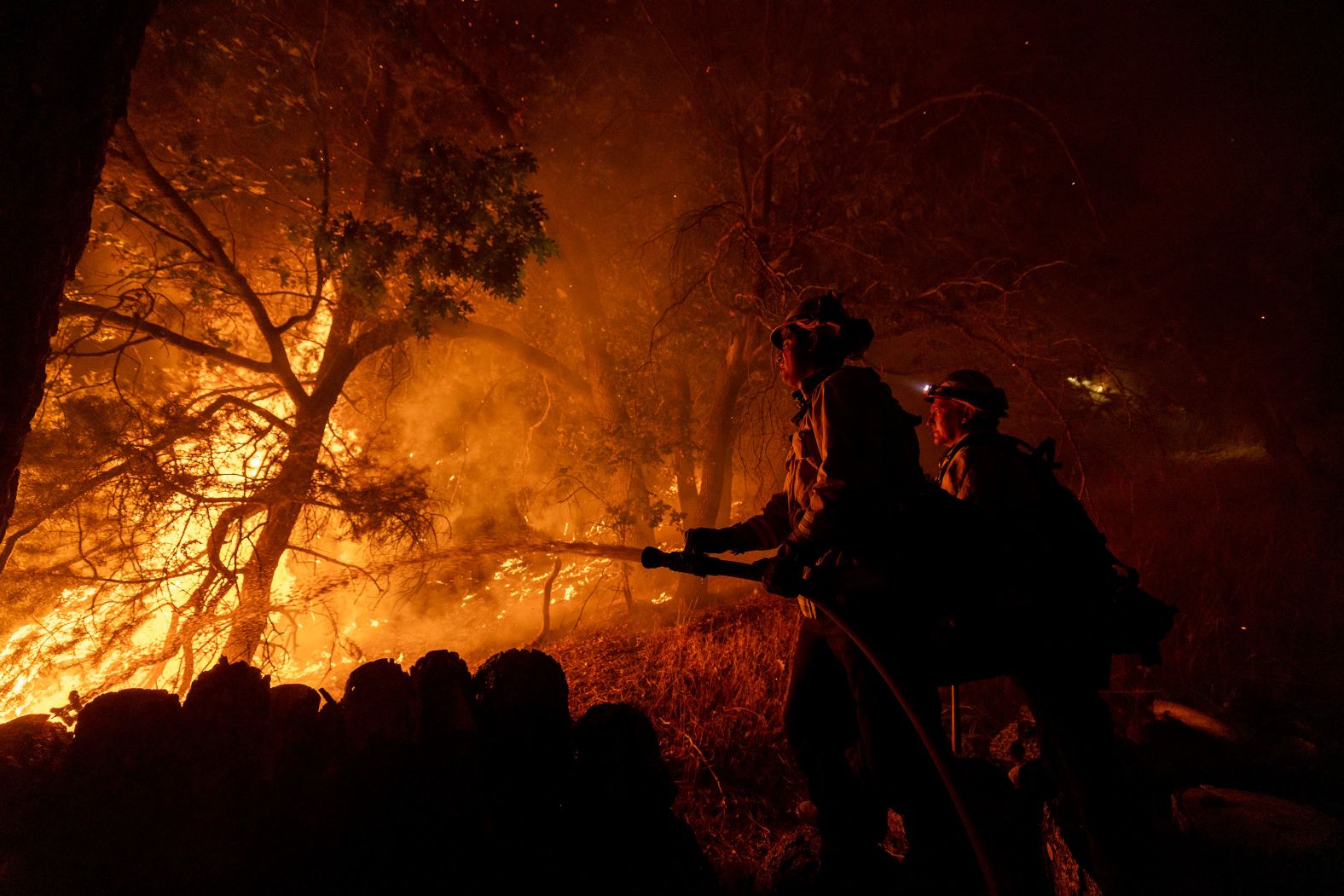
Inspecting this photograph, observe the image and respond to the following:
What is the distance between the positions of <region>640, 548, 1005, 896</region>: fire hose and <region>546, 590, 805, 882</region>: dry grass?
136cm

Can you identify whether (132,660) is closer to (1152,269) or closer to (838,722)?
(838,722)

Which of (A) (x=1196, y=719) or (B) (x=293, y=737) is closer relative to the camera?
(B) (x=293, y=737)

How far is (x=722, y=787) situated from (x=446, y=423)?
39.1 ft

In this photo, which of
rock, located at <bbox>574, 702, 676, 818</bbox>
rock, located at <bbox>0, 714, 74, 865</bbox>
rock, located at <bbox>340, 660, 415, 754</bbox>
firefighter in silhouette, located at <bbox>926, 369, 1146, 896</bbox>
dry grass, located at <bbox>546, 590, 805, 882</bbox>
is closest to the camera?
rock, located at <bbox>0, 714, 74, 865</bbox>

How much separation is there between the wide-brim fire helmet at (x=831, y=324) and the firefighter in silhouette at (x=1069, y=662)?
2.89ft

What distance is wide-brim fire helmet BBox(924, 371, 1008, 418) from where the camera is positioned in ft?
9.54

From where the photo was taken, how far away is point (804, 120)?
686 cm

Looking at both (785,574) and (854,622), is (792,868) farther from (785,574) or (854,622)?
(785,574)

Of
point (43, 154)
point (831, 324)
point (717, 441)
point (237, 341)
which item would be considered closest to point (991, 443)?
point (831, 324)

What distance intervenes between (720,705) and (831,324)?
3.27 metres

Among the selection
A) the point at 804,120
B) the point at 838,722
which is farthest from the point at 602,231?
the point at 838,722

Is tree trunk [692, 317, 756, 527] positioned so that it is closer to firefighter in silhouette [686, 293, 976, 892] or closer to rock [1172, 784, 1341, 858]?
firefighter in silhouette [686, 293, 976, 892]

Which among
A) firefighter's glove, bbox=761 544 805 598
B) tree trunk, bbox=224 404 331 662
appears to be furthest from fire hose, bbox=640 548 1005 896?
tree trunk, bbox=224 404 331 662

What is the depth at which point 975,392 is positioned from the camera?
2955 millimetres
